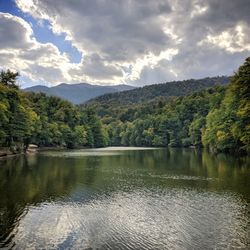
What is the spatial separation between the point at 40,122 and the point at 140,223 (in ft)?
290

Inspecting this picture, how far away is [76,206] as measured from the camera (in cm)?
2517

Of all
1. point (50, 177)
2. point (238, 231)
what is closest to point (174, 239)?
point (238, 231)

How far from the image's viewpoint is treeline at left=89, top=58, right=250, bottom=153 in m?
66.1

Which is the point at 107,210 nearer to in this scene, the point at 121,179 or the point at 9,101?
the point at 121,179

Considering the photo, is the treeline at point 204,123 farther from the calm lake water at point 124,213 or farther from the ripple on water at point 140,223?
the ripple on water at point 140,223

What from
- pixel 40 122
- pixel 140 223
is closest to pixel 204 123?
pixel 40 122

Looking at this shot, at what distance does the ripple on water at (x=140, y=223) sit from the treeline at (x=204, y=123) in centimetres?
3802

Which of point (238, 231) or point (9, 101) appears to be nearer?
point (238, 231)

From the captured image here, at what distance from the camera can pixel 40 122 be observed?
104375 mm

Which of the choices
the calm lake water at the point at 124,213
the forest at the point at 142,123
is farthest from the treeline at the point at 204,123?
the calm lake water at the point at 124,213

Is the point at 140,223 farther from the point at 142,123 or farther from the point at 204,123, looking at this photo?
the point at 142,123

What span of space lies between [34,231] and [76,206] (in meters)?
6.74

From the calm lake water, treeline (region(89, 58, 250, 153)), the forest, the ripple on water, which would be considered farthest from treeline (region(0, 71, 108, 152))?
the ripple on water

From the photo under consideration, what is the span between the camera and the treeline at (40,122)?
77312mm
